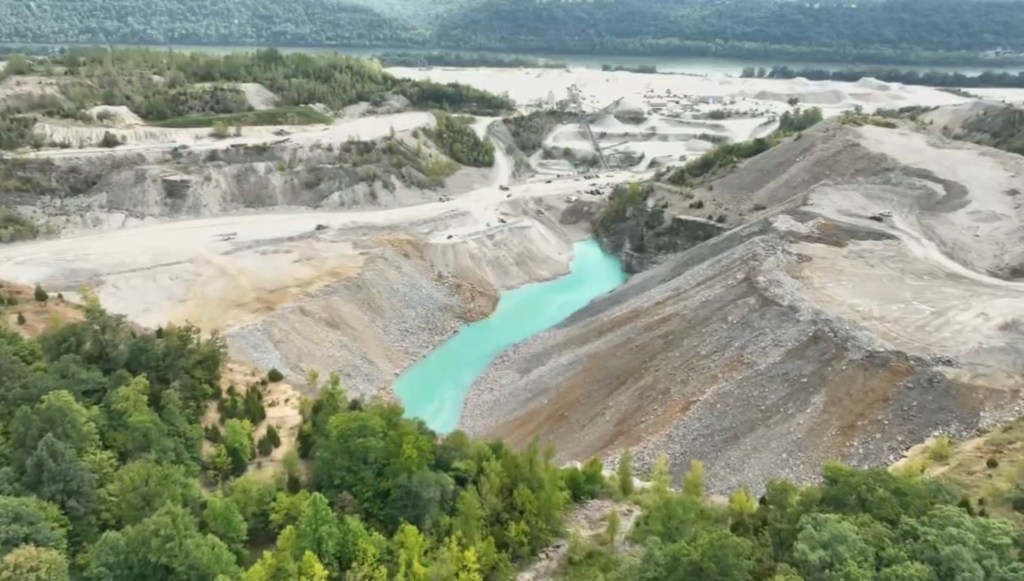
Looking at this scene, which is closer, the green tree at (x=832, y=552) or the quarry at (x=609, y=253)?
the green tree at (x=832, y=552)

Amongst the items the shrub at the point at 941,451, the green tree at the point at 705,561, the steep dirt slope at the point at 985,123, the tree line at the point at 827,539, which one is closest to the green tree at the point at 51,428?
the tree line at the point at 827,539

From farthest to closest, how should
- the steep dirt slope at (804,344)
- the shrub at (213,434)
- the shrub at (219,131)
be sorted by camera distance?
the shrub at (219,131)
the steep dirt slope at (804,344)
the shrub at (213,434)

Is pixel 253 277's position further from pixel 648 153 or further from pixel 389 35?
pixel 389 35

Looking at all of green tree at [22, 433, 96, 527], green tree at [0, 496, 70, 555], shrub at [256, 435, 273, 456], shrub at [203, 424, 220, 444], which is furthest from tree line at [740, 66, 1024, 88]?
green tree at [0, 496, 70, 555]

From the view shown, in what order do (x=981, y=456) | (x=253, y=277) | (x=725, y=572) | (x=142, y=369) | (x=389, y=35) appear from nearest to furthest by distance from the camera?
(x=725, y=572)
(x=981, y=456)
(x=142, y=369)
(x=253, y=277)
(x=389, y=35)

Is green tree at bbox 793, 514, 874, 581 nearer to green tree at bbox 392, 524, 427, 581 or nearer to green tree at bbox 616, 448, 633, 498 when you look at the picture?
green tree at bbox 616, 448, 633, 498

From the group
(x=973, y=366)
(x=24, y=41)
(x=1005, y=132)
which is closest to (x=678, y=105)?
(x=1005, y=132)

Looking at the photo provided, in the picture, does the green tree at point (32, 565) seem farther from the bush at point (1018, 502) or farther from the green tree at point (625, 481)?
the bush at point (1018, 502)
